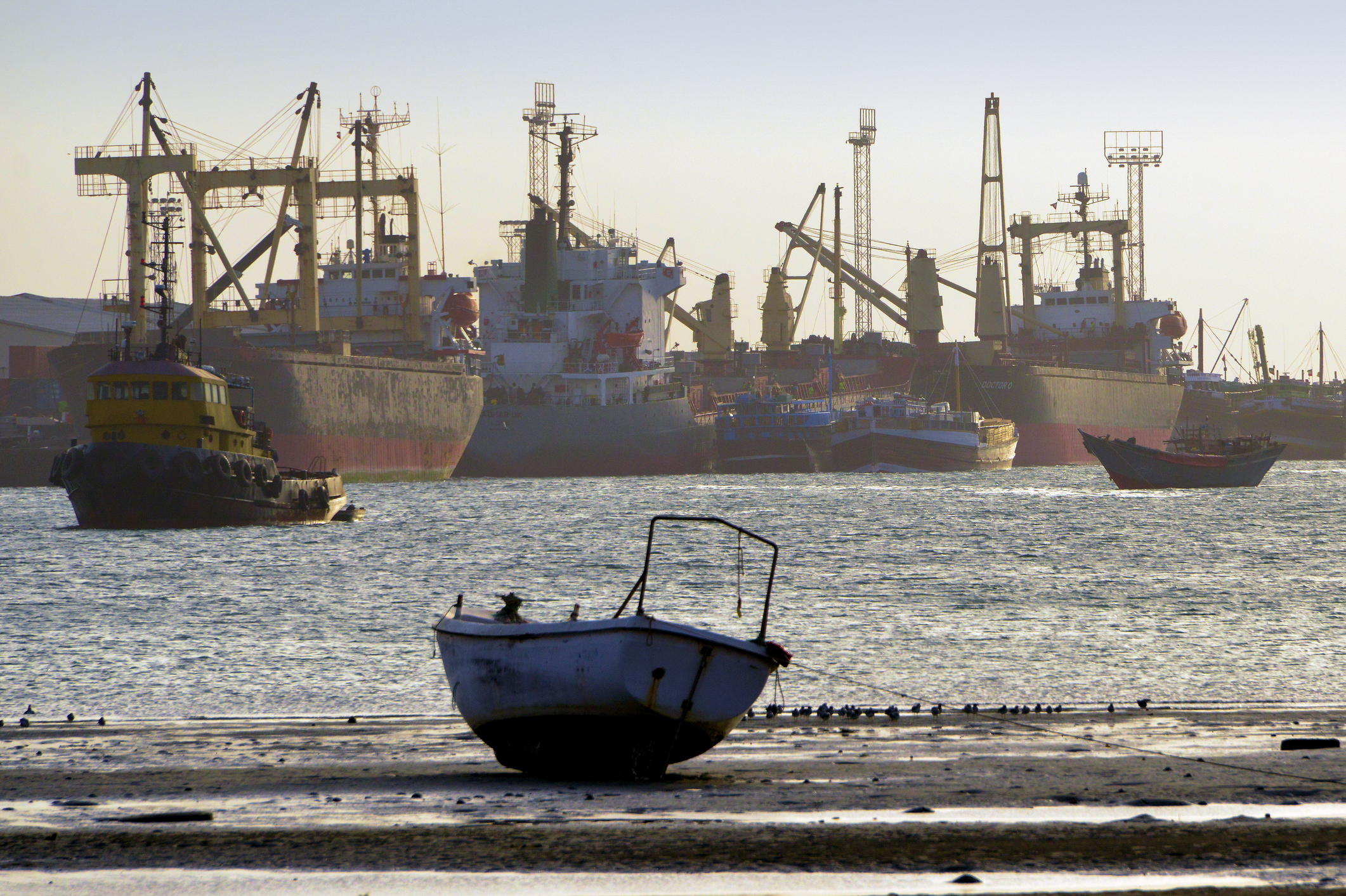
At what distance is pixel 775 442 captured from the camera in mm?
102812

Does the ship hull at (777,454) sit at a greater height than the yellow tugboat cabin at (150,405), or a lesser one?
lesser

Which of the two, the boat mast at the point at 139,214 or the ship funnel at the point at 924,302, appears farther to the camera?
the ship funnel at the point at 924,302

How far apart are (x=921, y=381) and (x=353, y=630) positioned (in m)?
97.8

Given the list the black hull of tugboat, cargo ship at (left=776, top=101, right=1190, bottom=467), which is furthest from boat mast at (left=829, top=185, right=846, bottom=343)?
the black hull of tugboat

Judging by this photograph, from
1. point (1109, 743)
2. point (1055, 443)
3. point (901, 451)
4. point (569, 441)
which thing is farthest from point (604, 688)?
point (1055, 443)

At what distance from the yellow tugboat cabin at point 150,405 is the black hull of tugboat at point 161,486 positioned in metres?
0.41

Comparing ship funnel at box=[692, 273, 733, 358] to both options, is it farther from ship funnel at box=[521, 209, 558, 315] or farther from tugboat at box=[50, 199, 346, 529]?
tugboat at box=[50, 199, 346, 529]

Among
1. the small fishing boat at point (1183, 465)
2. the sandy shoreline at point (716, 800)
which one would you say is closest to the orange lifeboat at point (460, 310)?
the small fishing boat at point (1183, 465)

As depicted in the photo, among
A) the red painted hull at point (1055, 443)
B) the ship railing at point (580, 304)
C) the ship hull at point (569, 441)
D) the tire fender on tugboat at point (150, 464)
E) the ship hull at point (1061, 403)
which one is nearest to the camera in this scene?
the tire fender on tugboat at point (150, 464)

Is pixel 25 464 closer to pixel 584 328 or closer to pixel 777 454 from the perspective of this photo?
pixel 584 328

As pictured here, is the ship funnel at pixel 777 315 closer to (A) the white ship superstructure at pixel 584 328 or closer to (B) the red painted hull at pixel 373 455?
(A) the white ship superstructure at pixel 584 328

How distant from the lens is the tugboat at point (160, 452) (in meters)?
44.3

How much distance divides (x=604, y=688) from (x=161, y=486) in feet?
118

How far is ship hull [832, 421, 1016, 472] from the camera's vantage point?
332 feet
